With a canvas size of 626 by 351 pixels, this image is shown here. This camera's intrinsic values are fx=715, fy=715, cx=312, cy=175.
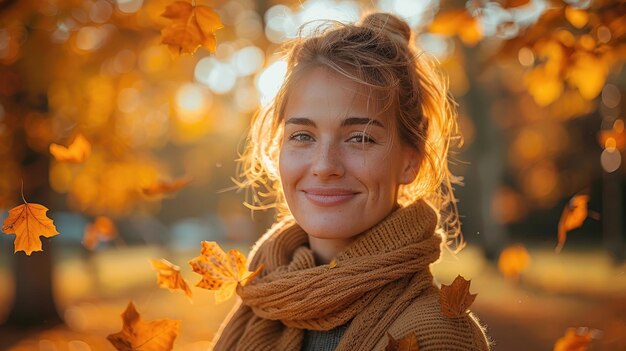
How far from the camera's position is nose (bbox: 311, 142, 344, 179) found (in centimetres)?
213

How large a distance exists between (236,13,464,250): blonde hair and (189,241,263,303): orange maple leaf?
0.46 meters

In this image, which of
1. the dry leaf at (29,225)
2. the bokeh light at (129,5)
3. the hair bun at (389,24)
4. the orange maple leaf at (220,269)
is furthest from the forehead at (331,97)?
the bokeh light at (129,5)

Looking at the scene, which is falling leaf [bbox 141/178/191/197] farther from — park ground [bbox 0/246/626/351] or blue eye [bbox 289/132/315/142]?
park ground [bbox 0/246/626/351]

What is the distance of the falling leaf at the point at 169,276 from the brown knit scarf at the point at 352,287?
238mm

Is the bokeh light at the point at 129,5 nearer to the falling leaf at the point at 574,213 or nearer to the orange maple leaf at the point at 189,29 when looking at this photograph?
the orange maple leaf at the point at 189,29

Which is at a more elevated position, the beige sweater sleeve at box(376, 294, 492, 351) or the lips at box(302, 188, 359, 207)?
the lips at box(302, 188, 359, 207)

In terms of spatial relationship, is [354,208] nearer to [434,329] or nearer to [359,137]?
[359,137]

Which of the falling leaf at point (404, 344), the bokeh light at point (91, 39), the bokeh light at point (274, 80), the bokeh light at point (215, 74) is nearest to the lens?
the falling leaf at point (404, 344)

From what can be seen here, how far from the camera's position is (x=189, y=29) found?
2.40 m

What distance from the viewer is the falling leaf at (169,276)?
8.14 ft

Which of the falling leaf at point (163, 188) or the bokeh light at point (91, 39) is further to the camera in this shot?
the bokeh light at point (91, 39)

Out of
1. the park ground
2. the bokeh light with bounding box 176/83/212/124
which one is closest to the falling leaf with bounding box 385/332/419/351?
the park ground

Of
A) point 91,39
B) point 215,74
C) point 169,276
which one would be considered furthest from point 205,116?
point 169,276

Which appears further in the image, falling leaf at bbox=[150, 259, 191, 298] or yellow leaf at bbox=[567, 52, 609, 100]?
yellow leaf at bbox=[567, 52, 609, 100]
